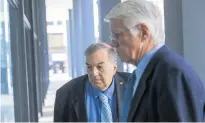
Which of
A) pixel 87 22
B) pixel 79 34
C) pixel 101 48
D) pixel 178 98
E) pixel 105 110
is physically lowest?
pixel 105 110

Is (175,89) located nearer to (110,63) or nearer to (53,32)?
(110,63)

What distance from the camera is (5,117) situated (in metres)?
3.29

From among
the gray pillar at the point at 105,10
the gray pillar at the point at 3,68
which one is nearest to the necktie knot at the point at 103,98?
the gray pillar at the point at 3,68

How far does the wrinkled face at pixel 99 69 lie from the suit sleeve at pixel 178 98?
3.29 ft

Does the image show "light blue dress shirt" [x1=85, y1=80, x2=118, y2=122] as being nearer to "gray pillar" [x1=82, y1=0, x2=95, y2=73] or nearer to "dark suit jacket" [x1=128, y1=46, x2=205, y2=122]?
"dark suit jacket" [x1=128, y1=46, x2=205, y2=122]

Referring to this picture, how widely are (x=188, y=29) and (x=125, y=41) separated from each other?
2116 millimetres

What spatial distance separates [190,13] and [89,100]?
61.6 inches

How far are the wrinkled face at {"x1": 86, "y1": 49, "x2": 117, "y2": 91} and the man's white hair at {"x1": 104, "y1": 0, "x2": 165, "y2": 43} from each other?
0.86 metres

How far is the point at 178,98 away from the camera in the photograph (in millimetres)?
1448

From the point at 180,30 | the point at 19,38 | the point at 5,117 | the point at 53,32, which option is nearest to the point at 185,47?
the point at 180,30

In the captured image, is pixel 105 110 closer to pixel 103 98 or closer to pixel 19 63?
pixel 103 98

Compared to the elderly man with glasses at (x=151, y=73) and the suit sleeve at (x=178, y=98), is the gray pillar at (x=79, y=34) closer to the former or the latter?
the elderly man with glasses at (x=151, y=73)

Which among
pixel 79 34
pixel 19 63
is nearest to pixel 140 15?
pixel 19 63

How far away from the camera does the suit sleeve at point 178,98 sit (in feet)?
4.74
